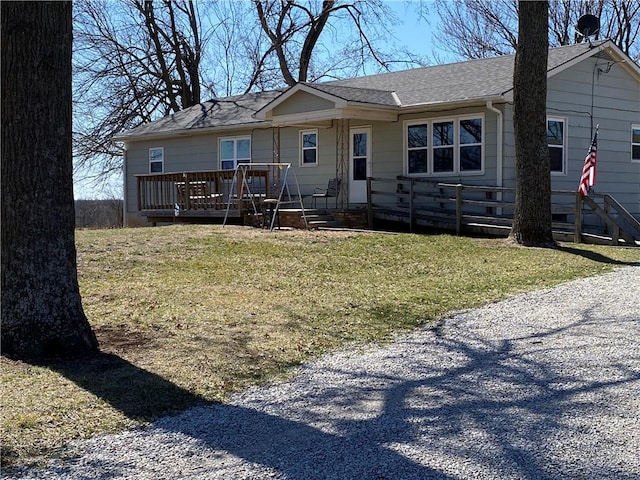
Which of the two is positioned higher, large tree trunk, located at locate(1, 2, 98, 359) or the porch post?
the porch post

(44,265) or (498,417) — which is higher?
(44,265)

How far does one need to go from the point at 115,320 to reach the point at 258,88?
29.5 m

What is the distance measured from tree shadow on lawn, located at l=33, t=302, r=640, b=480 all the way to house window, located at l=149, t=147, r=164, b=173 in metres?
18.6

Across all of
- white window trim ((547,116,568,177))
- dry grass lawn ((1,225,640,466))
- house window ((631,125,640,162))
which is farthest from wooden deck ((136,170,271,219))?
house window ((631,125,640,162))

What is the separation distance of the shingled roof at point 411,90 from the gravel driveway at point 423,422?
10837mm

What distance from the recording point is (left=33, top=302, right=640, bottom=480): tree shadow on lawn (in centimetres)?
406

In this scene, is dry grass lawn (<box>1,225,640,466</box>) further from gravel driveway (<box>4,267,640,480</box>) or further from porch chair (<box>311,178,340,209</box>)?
porch chair (<box>311,178,340,209</box>)

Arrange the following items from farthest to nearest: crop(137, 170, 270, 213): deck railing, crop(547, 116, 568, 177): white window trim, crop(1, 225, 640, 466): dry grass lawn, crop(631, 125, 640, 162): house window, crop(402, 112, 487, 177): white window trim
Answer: crop(631, 125, 640, 162): house window < crop(137, 170, 270, 213): deck railing < crop(547, 116, 568, 177): white window trim < crop(402, 112, 487, 177): white window trim < crop(1, 225, 640, 466): dry grass lawn

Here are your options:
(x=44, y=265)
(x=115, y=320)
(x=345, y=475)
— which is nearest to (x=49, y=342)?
(x=44, y=265)

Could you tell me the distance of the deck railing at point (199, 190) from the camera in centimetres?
1838

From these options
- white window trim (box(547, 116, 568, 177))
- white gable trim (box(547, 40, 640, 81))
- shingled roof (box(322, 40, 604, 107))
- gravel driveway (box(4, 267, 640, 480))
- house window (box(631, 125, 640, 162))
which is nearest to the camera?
gravel driveway (box(4, 267, 640, 480))

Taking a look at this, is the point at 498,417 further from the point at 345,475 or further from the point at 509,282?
the point at 509,282

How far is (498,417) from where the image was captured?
4.80 metres

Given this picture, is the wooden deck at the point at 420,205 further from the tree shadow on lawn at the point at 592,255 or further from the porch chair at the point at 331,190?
the tree shadow on lawn at the point at 592,255
